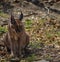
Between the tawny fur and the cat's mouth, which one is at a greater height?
the cat's mouth

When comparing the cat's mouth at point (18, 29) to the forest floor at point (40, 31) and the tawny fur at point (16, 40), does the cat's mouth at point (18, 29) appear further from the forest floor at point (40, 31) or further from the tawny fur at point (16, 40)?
the forest floor at point (40, 31)

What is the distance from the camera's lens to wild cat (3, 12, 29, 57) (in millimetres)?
7801

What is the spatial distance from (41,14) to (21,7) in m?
1.30

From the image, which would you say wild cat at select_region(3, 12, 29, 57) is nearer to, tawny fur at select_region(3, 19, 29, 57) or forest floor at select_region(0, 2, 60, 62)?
tawny fur at select_region(3, 19, 29, 57)

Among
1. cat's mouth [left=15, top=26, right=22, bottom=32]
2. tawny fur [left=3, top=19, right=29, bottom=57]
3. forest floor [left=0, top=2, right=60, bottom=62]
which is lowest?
forest floor [left=0, top=2, right=60, bottom=62]

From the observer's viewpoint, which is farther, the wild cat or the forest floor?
the forest floor

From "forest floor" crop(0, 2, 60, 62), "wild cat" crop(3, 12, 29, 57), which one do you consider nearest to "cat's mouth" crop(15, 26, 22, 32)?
"wild cat" crop(3, 12, 29, 57)

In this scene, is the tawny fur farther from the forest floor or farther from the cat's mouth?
the forest floor

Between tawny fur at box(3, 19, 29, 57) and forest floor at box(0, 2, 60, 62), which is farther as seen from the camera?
forest floor at box(0, 2, 60, 62)

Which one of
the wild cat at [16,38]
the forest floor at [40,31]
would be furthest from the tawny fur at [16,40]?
the forest floor at [40,31]

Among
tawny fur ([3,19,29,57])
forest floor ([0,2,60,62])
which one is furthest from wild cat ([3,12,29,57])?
forest floor ([0,2,60,62])

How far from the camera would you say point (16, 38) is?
7.97 meters

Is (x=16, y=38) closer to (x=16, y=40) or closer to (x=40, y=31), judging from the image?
(x=16, y=40)

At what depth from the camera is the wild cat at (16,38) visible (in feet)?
25.6
